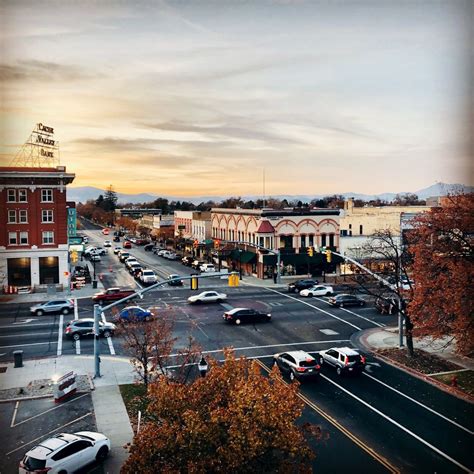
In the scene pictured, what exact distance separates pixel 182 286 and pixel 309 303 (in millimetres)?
16904

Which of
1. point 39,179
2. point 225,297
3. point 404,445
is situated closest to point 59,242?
point 39,179

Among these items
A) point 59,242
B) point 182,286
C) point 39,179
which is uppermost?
point 39,179

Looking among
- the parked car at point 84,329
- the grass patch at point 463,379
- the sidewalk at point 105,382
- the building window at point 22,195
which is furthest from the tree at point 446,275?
the building window at point 22,195

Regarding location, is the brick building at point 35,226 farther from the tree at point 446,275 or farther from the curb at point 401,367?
the tree at point 446,275

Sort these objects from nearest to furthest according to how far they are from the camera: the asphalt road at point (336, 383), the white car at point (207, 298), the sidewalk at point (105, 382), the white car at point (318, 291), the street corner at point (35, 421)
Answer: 1. the asphalt road at point (336, 383)
2. the street corner at point (35, 421)
3. the sidewalk at point (105, 382)
4. the white car at point (207, 298)
5. the white car at point (318, 291)

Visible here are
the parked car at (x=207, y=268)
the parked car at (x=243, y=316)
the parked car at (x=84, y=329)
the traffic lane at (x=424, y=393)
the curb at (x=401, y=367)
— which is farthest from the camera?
the parked car at (x=207, y=268)

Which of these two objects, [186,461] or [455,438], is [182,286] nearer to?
[455,438]

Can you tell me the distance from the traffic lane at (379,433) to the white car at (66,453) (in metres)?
9.33

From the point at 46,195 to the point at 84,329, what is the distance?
2670 centimetres

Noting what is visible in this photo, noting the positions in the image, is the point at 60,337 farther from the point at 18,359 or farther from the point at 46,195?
the point at 46,195

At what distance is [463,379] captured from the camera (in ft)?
80.2

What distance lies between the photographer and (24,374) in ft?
83.2

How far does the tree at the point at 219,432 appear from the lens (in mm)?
11000

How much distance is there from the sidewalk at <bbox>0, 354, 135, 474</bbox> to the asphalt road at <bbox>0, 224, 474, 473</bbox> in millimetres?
2152
